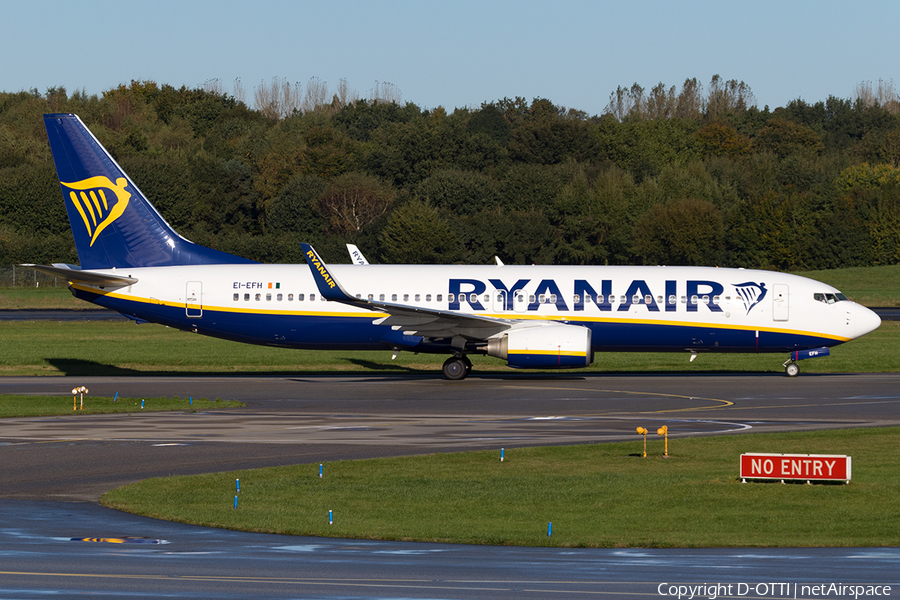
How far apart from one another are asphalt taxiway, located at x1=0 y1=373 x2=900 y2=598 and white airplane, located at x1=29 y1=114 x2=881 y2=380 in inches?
67.5

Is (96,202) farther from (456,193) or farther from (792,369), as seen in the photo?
(456,193)

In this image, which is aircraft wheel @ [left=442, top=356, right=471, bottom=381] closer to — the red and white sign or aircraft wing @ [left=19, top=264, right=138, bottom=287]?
aircraft wing @ [left=19, top=264, right=138, bottom=287]

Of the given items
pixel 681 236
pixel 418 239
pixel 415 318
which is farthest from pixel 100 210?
pixel 681 236

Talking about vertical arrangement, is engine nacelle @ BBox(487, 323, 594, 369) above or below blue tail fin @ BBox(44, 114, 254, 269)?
below

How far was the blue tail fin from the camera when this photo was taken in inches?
1711

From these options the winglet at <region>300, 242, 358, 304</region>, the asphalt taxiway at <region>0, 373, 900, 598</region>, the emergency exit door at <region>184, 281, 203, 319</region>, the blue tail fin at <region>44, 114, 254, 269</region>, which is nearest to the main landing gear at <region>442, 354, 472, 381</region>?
the asphalt taxiway at <region>0, 373, 900, 598</region>

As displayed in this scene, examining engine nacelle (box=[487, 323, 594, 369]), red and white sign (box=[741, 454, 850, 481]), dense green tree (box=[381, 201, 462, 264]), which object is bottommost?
red and white sign (box=[741, 454, 850, 481])

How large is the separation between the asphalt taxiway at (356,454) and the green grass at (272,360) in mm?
4553

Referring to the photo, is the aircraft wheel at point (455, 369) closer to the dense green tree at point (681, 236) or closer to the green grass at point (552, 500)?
the green grass at point (552, 500)

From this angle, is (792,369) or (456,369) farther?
(792,369)

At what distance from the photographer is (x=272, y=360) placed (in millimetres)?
50219

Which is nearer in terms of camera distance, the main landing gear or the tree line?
the main landing gear

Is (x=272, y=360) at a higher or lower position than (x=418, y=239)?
lower

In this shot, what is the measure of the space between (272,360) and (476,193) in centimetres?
7829
